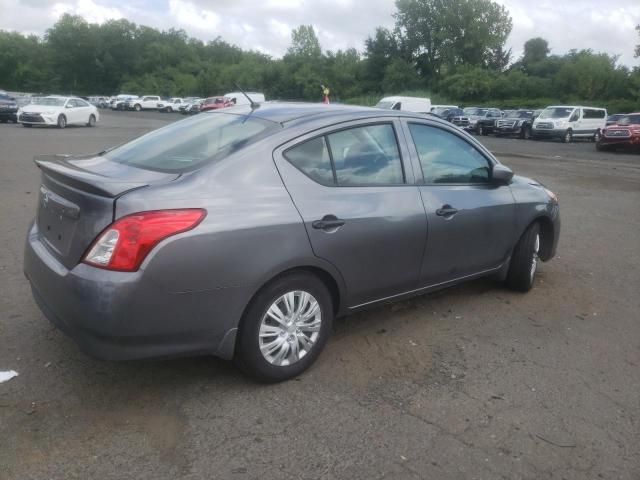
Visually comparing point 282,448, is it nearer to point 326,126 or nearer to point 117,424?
point 117,424

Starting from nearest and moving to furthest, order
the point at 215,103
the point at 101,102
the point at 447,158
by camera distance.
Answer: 1. the point at 447,158
2. the point at 215,103
3. the point at 101,102

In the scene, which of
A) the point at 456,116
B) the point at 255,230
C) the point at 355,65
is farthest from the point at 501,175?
the point at 355,65

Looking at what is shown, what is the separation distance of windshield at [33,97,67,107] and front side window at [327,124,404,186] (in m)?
25.9

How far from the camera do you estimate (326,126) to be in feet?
12.1

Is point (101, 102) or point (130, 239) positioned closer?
point (130, 239)

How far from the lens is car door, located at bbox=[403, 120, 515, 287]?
414 centimetres

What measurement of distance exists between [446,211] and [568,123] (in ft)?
97.6

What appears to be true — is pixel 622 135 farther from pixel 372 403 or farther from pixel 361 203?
pixel 372 403

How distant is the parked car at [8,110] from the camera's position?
28078mm

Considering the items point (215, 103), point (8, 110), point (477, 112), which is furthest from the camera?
point (215, 103)

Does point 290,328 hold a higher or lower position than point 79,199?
lower

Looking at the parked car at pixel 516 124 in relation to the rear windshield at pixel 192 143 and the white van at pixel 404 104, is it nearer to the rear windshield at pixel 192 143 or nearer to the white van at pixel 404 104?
the white van at pixel 404 104

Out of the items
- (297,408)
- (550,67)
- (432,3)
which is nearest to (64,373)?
(297,408)

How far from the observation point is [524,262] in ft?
16.5
